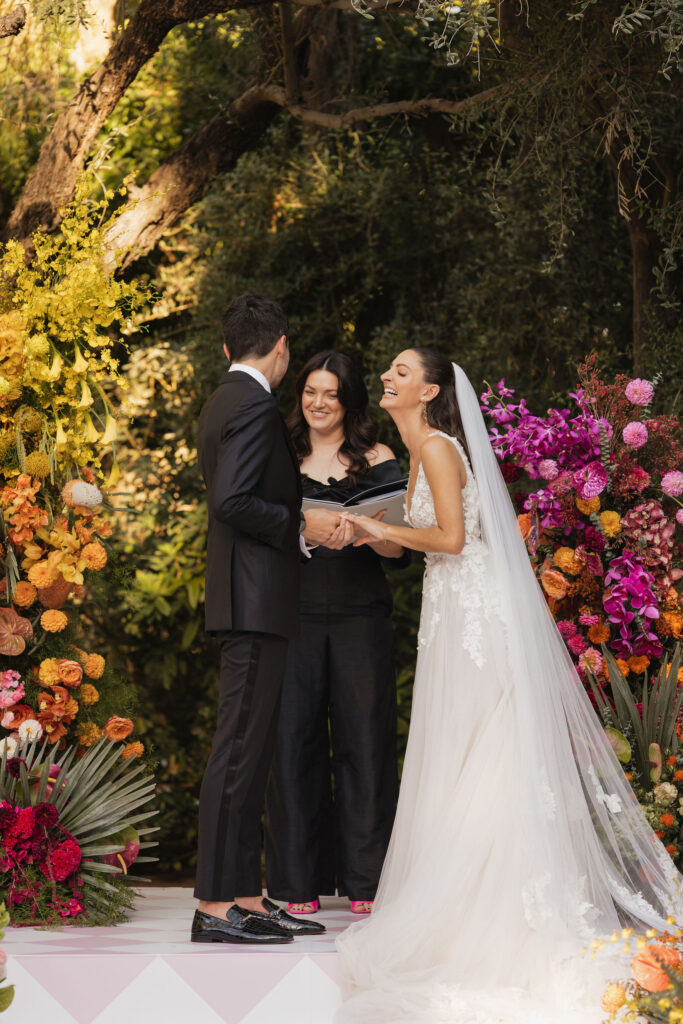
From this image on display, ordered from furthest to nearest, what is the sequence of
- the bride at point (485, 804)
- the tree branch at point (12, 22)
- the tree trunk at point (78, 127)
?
the tree trunk at point (78, 127)
the tree branch at point (12, 22)
the bride at point (485, 804)

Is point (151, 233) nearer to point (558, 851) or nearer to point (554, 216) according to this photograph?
point (554, 216)

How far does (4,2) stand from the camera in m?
4.21

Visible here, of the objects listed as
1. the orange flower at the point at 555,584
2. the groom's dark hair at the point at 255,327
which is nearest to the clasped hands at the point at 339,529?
the groom's dark hair at the point at 255,327

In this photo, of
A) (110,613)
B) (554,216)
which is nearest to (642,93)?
(554,216)

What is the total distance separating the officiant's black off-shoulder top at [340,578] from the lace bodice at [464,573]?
0.35m

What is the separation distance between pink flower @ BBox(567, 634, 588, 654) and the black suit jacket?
0.99 m

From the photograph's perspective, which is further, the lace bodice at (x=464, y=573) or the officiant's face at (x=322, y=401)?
the officiant's face at (x=322, y=401)

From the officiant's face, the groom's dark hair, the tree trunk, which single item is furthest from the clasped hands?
the tree trunk

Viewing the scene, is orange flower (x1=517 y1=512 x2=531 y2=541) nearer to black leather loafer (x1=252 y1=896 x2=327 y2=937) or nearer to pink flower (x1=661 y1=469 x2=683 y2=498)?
pink flower (x1=661 y1=469 x2=683 y2=498)

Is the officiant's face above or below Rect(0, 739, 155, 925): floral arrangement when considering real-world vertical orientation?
above

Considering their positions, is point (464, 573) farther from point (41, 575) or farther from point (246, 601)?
point (41, 575)

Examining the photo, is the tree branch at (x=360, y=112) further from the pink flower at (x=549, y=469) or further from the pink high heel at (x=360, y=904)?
the pink high heel at (x=360, y=904)

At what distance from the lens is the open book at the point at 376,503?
335 cm

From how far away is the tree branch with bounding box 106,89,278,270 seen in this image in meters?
4.91
